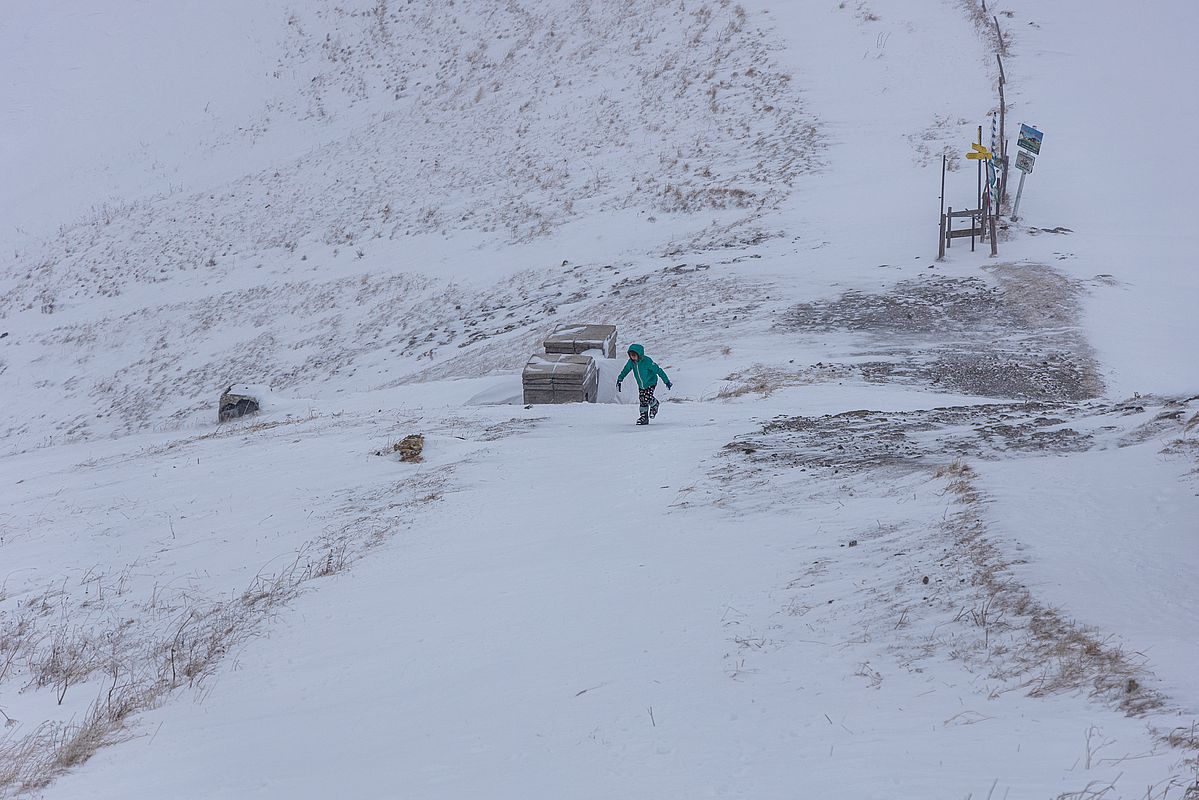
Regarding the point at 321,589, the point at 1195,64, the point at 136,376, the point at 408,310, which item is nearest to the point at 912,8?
the point at 1195,64

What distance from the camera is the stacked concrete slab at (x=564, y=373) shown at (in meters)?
13.0

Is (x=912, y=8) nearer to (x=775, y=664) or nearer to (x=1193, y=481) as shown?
(x=1193, y=481)

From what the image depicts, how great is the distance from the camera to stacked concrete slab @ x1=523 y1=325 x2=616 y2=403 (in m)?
13.0

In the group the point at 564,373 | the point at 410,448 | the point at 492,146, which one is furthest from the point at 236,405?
the point at 492,146

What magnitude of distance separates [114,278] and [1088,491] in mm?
28733

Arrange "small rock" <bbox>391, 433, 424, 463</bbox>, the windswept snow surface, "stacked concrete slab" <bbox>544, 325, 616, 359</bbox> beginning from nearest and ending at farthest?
the windswept snow surface → "small rock" <bbox>391, 433, 424, 463</bbox> → "stacked concrete slab" <bbox>544, 325, 616, 359</bbox>

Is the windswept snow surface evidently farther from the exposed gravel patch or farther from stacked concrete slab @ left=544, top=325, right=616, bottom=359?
stacked concrete slab @ left=544, top=325, right=616, bottom=359

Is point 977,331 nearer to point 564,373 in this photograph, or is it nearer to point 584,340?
point 584,340

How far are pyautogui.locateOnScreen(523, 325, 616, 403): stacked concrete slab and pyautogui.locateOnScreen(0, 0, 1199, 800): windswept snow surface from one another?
0.72 metres

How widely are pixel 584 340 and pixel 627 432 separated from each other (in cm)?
380

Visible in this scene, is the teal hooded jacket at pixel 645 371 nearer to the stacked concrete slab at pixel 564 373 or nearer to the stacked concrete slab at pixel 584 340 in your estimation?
the stacked concrete slab at pixel 564 373

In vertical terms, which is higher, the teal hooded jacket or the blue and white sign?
the blue and white sign

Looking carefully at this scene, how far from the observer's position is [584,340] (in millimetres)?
14375

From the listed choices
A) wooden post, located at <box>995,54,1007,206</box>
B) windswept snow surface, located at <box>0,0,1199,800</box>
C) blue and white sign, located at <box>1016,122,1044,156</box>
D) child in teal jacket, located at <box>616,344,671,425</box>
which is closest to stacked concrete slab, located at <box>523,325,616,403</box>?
windswept snow surface, located at <box>0,0,1199,800</box>
